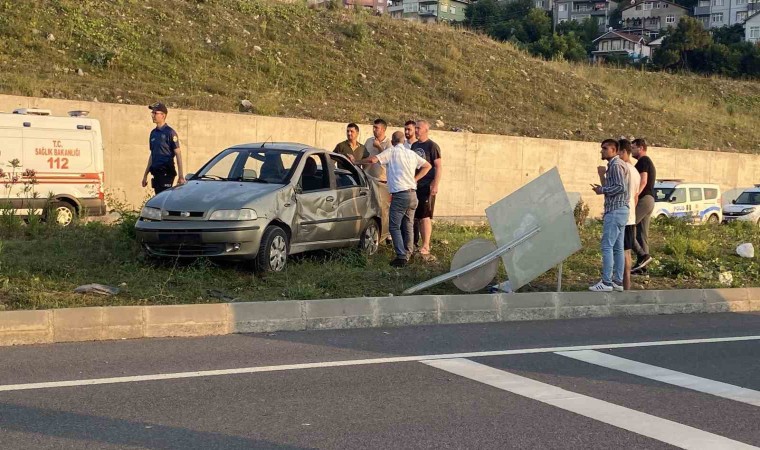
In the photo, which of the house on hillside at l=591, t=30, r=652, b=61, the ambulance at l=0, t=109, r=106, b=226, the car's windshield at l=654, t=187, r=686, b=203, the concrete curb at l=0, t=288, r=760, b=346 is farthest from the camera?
the house on hillside at l=591, t=30, r=652, b=61

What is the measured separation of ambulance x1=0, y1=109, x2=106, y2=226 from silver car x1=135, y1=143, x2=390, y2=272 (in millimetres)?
4561

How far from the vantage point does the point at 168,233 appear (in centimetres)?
978

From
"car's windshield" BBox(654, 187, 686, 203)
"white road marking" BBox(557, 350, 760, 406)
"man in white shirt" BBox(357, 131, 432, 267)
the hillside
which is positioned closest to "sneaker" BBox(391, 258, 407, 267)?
"man in white shirt" BBox(357, 131, 432, 267)

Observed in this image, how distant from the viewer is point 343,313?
887 centimetres

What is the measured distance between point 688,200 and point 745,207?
288 cm

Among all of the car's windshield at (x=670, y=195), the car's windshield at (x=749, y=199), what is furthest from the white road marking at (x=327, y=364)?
the car's windshield at (x=749, y=199)

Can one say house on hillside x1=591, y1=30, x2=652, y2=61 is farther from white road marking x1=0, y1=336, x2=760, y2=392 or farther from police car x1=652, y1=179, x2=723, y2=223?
white road marking x1=0, y1=336, x2=760, y2=392

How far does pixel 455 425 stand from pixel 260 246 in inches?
201

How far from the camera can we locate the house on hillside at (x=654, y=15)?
119062 mm

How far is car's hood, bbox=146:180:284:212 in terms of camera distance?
389 inches

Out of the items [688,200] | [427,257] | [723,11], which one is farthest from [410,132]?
[723,11]

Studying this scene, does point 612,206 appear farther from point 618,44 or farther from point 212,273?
point 618,44

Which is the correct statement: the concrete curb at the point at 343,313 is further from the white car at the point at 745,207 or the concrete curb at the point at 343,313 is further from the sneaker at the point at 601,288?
the white car at the point at 745,207

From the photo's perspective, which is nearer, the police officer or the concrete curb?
the concrete curb
